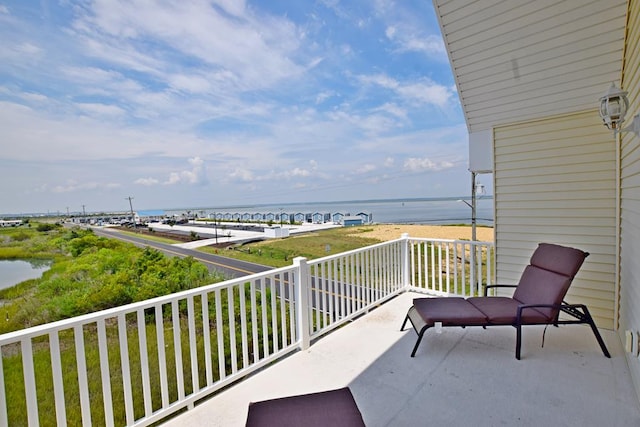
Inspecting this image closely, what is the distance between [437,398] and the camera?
7.79ft

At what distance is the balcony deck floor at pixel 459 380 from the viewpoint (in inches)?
85.4

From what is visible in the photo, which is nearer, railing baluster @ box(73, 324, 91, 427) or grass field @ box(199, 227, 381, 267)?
railing baluster @ box(73, 324, 91, 427)

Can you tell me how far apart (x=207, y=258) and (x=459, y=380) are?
1216 cm

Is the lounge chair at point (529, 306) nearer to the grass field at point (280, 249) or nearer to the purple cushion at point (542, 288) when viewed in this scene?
the purple cushion at point (542, 288)

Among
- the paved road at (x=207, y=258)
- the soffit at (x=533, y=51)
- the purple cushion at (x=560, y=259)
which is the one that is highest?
the soffit at (x=533, y=51)

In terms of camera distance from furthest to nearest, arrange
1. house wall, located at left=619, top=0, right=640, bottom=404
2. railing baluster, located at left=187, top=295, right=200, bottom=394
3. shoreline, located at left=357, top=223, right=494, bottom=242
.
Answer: shoreline, located at left=357, top=223, right=494, bottom=242 → house wall, located at left=619, top=0, right=640, bottom=404 → railing baluster, located at left=187, top=295, right=200, bottom=394

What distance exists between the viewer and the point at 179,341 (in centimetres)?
236

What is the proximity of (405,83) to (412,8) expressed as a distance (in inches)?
149

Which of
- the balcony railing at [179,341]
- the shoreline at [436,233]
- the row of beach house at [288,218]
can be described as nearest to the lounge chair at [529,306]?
the balcony railing at [179,341]

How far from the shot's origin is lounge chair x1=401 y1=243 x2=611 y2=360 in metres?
2.96

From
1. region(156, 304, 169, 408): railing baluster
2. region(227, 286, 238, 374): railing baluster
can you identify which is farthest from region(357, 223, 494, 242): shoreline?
region(156, 304, 169, 408): railing baluster

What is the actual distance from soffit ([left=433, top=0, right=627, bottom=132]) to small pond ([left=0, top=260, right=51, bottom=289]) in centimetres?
1327

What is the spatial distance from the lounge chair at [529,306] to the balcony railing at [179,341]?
3.48ft

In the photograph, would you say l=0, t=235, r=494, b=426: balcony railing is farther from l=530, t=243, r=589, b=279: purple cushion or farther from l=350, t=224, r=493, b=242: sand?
l=350, t=224, r=493, b=242: sand
